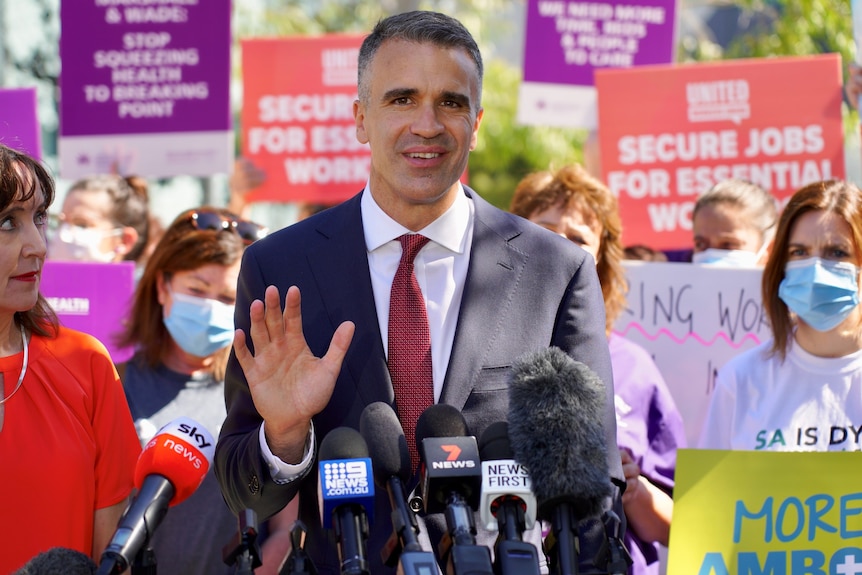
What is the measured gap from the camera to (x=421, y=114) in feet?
9.53

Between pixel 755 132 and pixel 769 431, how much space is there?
2.94 metres

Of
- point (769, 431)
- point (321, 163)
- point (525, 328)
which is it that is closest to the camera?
point (525, 328)

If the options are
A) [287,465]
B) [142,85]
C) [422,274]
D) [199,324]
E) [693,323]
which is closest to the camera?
[287,465]

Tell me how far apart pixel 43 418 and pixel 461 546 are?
4.85ft

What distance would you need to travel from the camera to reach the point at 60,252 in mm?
6168

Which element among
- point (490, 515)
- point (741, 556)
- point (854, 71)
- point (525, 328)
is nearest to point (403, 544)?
point (490, 515)

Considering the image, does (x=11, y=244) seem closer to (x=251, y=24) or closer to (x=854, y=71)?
(x=854, y=71)

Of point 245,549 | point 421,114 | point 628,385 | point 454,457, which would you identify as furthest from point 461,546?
point 628,385

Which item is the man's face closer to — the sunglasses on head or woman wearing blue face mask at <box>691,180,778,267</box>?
the sunglasses on head

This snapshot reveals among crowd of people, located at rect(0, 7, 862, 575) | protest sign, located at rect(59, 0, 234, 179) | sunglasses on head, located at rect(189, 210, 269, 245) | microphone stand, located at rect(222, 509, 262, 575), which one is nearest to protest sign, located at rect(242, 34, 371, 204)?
protest sign, located at rect(59, 0, 234, 179)

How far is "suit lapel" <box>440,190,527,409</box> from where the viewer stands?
2.86 metres

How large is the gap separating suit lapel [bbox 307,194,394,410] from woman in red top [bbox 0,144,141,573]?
2.18 ft

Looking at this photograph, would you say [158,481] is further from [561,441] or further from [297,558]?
[561,441]

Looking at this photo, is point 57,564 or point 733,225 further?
point 733,225
